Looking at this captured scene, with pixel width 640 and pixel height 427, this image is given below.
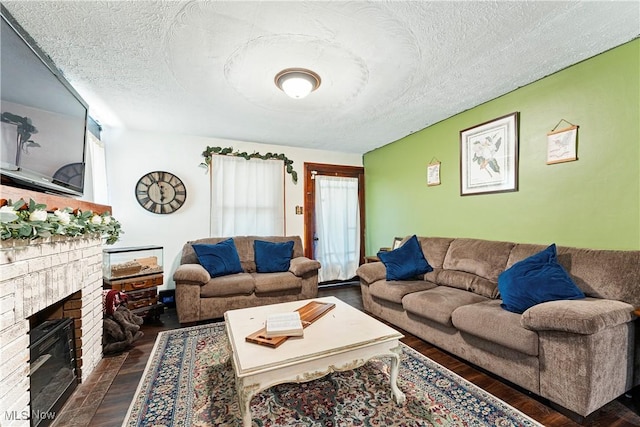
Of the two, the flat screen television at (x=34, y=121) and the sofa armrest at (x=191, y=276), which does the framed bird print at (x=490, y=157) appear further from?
the flat screen television at (x=34, y=121)

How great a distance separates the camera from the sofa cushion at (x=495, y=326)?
1.69 m

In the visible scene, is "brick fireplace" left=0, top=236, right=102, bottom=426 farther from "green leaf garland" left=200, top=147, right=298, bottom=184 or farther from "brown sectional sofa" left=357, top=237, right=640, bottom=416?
"brown sectional sofa" left=357, top=237, right=640, bottom=416

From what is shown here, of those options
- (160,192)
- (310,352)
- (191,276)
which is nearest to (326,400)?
(310,352)

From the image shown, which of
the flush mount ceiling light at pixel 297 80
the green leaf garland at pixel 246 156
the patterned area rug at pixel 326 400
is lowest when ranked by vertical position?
the patterned area rug at pixel 326 400

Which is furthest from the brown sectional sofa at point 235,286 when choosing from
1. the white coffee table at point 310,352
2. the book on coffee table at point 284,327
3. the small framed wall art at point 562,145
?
the small framed wall art at point 562,145

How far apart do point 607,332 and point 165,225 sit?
4.50 m

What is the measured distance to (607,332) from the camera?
152cm

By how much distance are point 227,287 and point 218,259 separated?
1.55ft

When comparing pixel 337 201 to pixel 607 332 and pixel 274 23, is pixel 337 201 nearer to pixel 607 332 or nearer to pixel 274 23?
pixel 274 23

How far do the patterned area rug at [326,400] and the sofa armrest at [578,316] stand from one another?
54 cm

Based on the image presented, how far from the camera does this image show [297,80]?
2.17 meters

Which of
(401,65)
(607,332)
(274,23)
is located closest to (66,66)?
(274,23)

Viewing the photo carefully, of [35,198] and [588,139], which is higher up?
[588,139]

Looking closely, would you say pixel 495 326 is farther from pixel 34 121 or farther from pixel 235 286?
pixel 34 121
